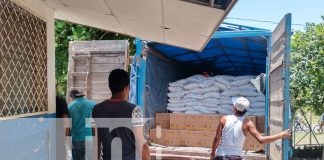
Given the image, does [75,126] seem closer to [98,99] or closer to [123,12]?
[98,99]

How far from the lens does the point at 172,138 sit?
19.4ft

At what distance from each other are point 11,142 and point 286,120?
8.51ft

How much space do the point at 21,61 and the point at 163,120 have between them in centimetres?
315

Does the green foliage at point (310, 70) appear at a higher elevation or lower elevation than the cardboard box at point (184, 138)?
higher

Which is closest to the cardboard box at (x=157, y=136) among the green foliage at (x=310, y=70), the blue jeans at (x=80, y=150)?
the blue jeans at (x=80, y=150)

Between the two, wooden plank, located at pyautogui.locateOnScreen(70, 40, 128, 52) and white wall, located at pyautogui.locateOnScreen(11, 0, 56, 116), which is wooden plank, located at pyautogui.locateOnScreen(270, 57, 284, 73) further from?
wooden plank, located at pyautogui.locateOnScreen(70, 40, 128, 52)

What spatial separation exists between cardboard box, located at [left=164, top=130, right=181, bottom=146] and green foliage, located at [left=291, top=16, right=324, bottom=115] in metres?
8.17

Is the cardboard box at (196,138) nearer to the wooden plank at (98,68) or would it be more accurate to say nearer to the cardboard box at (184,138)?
the cardboard box at (184,138)

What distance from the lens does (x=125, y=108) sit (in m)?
3.12

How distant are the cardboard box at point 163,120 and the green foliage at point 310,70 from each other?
8018 millimetres

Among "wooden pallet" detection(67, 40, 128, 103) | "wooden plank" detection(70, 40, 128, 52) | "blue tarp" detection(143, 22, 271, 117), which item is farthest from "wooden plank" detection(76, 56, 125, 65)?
"blue tarp" detection(143, 22, 271, 117)

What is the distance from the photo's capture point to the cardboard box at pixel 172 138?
5895mm

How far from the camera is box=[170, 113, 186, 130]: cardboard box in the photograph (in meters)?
6.00

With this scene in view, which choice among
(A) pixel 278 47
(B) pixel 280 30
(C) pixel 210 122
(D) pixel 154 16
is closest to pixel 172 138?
(C) pixel 210 122
